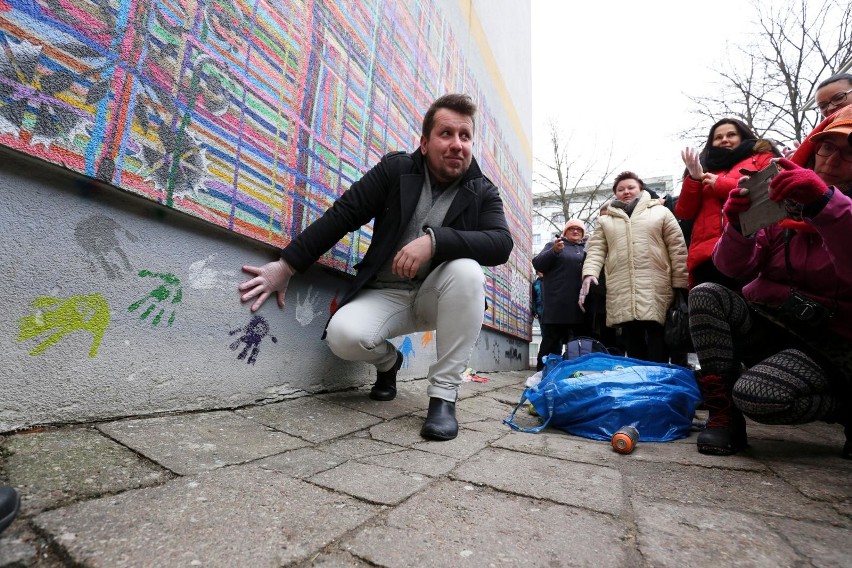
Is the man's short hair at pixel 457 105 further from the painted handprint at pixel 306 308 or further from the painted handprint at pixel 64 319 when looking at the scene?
the painted handprint at pixel 64 319

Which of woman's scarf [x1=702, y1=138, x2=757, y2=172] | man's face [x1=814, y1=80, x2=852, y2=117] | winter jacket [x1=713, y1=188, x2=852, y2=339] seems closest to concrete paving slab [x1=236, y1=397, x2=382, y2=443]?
winter jacket [x1=713, y1=188, x2=852, y2=339]

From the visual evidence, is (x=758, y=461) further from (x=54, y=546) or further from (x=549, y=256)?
(x=549, y=256)

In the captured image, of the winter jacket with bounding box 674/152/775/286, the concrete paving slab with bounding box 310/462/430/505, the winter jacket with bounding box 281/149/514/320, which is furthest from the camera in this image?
the winter jacket with bounding box 674/152/775/286

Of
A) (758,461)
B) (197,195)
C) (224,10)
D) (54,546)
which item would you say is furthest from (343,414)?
(224,10)

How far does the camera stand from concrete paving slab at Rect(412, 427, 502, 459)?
145cm

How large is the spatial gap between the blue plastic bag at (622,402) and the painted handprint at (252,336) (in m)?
1.15

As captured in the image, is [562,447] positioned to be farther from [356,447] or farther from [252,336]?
[252,336]

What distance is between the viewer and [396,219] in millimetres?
1996

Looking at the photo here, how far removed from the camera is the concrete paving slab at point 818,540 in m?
0.81

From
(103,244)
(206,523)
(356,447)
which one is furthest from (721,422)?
(103,244)

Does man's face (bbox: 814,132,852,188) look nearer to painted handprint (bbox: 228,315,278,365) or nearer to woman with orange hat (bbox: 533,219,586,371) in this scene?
painted handprint (bbox: 228,315,278,365)

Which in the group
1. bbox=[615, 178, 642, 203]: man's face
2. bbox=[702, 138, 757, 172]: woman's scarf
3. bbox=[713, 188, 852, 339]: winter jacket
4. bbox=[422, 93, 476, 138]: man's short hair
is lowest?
bbox=[713, 188, 852, 339]: winter jacket

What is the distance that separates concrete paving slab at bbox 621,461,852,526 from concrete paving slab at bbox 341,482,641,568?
0.32m

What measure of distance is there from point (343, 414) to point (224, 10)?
5.34 feet
